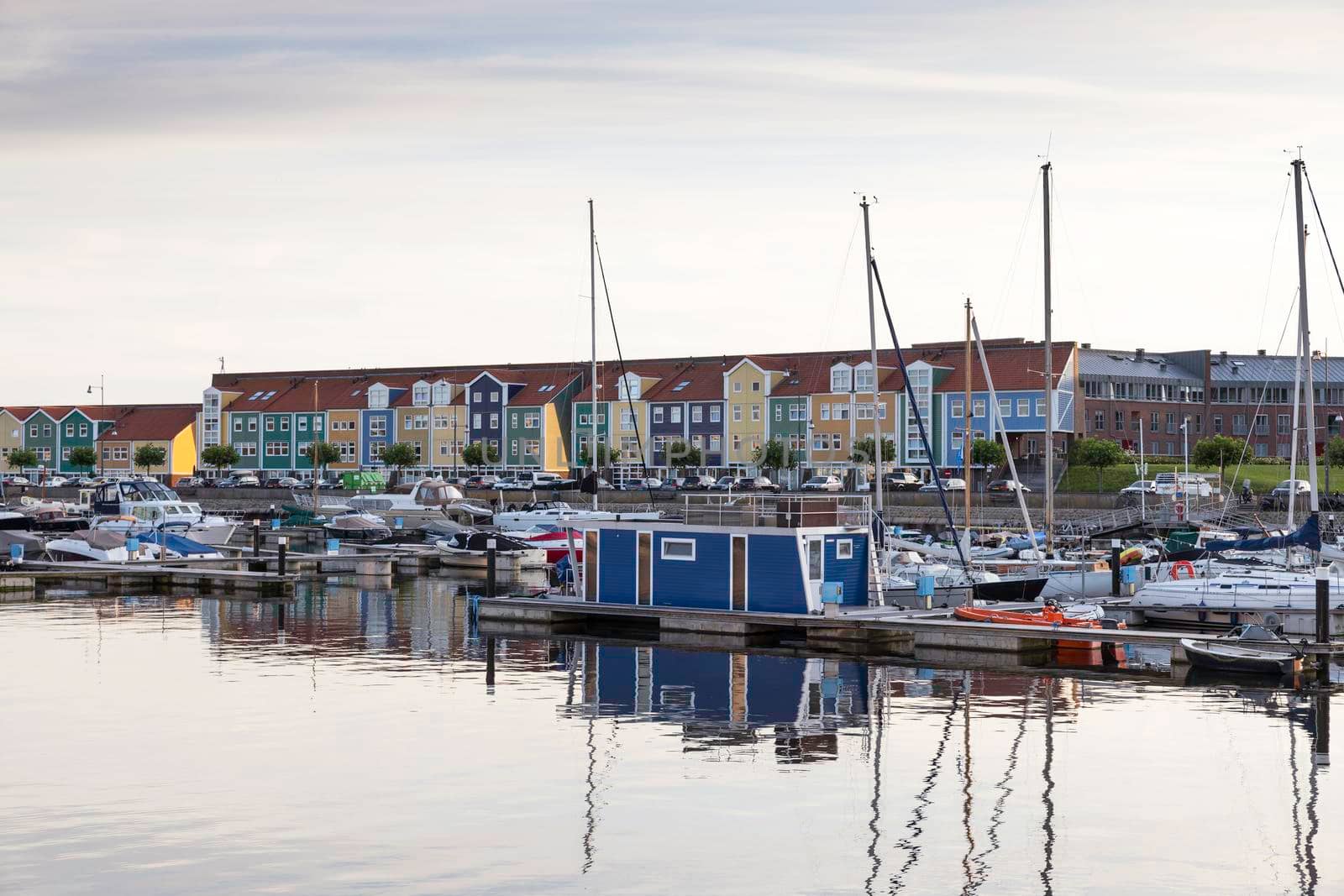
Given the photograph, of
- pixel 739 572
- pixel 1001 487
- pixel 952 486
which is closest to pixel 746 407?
pixel 1001 487

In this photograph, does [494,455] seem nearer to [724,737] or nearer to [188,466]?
[188,466]

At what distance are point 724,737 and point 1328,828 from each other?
9.84 meters

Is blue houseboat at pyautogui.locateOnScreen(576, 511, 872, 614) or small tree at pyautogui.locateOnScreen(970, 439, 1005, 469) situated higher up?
small tree at pyautogui.locateOnScreen(970, 439, 1005, 469)

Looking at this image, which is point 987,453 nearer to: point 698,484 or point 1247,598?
point 698,484

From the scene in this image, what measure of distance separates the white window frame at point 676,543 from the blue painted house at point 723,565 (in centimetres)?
2

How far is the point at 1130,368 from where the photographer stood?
395ft

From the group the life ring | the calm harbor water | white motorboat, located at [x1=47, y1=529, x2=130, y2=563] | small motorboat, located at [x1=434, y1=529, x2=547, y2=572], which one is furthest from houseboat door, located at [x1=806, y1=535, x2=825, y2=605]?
white motorboat, located at [x1=47, y1=529, x2=130, y2=563]

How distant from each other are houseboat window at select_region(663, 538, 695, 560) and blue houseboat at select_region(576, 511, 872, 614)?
0.02 metres

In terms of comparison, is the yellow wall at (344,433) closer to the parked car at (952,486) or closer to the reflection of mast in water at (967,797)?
the parked car at (952,486)

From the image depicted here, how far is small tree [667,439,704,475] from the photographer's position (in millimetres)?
113500

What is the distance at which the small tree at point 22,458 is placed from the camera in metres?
140

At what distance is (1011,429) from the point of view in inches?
4099

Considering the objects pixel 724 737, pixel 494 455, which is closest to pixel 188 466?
pixel 494 455

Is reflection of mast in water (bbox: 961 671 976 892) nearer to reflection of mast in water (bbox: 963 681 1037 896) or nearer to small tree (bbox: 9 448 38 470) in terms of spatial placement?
reflection of mast in water (bbox: 963 681 1037 896)
